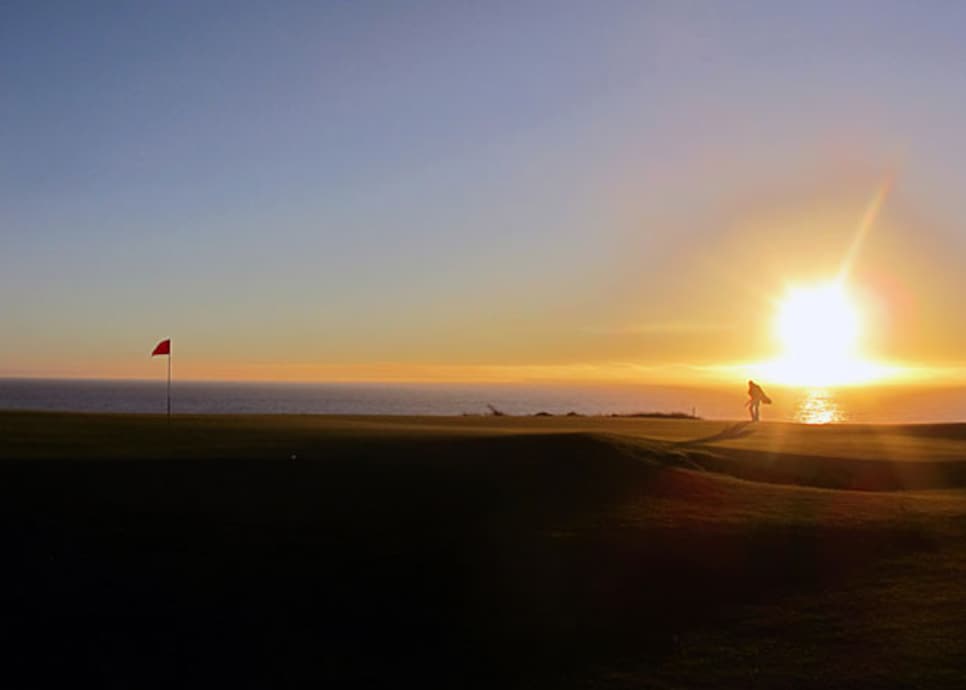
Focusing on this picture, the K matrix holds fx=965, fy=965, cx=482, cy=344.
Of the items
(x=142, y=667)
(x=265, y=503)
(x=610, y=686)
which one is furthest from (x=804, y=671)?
(x=265, y=503)

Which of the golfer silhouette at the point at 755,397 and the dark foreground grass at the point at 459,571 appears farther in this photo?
the golfer silhouette at the point at 755,397

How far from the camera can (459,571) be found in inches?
707

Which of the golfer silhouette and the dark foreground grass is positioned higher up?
the golfer silhouette

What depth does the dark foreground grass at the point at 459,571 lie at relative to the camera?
14141 mm

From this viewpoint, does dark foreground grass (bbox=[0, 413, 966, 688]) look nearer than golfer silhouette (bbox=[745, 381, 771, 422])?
Yes

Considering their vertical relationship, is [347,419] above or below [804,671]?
above

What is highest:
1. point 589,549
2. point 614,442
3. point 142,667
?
point 614,442

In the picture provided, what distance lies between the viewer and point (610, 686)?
13.1 metres

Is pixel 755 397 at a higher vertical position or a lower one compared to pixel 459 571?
higher

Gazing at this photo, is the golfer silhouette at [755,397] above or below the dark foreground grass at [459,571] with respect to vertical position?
above

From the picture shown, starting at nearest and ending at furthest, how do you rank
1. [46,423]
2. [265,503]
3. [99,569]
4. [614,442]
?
1. [99,569]
2. [265,503]
3. [614,442]
4. [46,423]

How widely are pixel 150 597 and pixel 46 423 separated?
18.1 metres

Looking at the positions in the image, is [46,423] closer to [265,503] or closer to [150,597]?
[265,503]

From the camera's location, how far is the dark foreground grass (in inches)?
557
